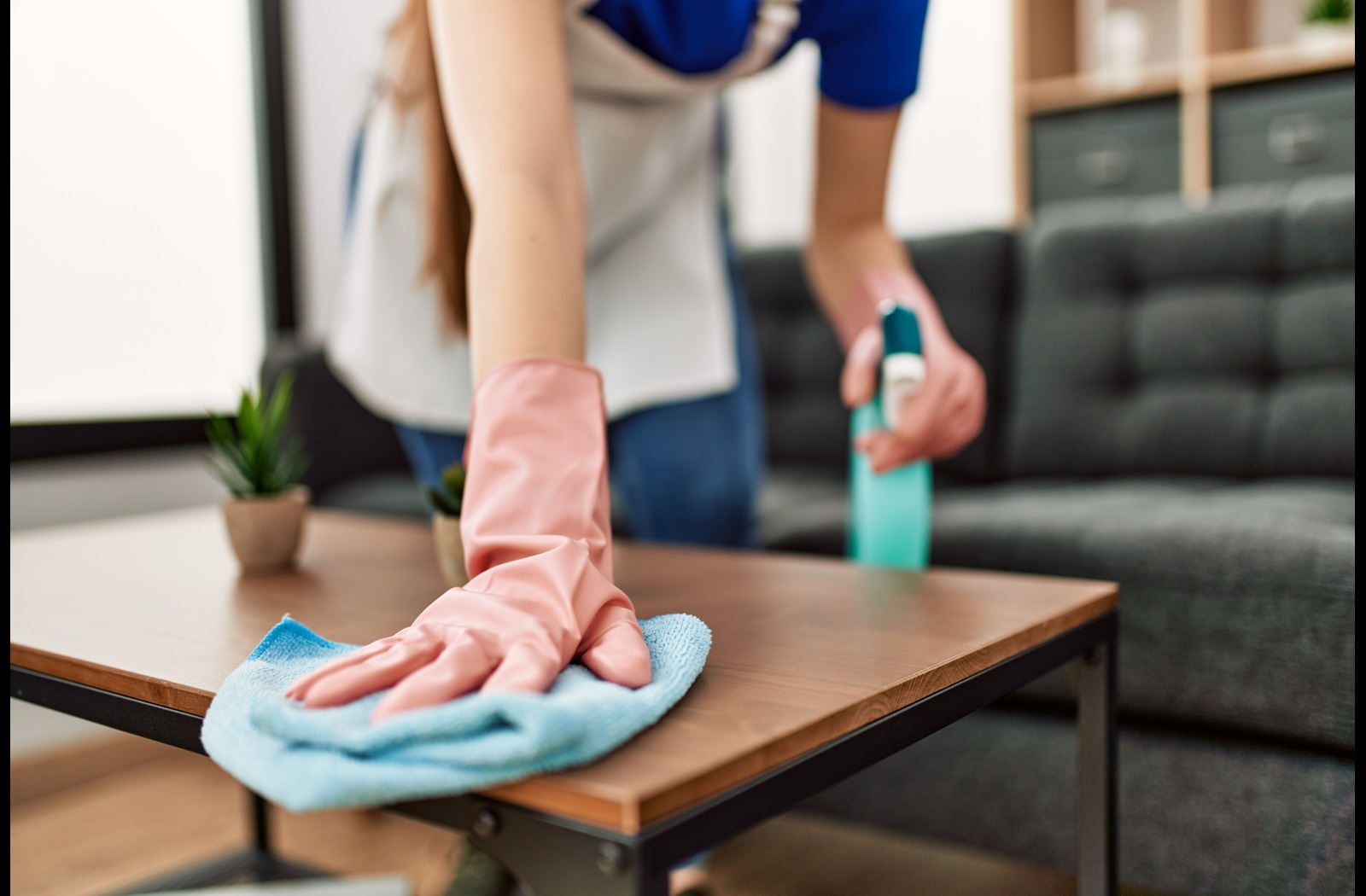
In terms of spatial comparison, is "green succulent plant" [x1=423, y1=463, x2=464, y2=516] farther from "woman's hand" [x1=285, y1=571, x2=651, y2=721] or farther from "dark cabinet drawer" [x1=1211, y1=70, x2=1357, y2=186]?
"dark cabinet drawer" [x1=1211, y1=70, x2=1357, y2=186]

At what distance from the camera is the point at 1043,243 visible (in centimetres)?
183

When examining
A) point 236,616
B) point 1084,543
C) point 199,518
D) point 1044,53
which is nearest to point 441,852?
point 199,518

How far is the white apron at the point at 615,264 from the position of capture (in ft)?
3.29

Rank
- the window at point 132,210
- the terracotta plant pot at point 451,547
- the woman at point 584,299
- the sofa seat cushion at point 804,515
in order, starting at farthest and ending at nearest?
the window at point 132,210
the sofa seat cushion at point 804,515
the terracotta plant pot at point 451,547
the woman at point 584,299

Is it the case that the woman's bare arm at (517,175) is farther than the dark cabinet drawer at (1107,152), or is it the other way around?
the dark cabinet drawer at (1107,152)

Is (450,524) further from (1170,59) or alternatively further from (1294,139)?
(1170,59)

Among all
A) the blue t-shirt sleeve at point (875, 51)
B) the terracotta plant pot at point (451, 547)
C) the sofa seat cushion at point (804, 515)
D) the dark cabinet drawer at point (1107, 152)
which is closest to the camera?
the terracotta plant pot at point (451, 547)

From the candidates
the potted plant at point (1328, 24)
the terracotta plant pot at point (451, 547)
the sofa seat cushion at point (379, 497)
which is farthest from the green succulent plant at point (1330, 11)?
the terracotta plant pot at point (451, 547)

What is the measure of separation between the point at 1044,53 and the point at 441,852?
7.75 ft

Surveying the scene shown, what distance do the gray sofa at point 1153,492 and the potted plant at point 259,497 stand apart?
66 cm

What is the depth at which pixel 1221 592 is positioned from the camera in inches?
42.8

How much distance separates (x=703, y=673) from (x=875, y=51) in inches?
24.8

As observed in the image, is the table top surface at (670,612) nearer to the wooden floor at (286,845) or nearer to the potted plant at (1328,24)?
the wooden floor at (286,845)

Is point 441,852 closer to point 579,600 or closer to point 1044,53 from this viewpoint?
point 579,600
